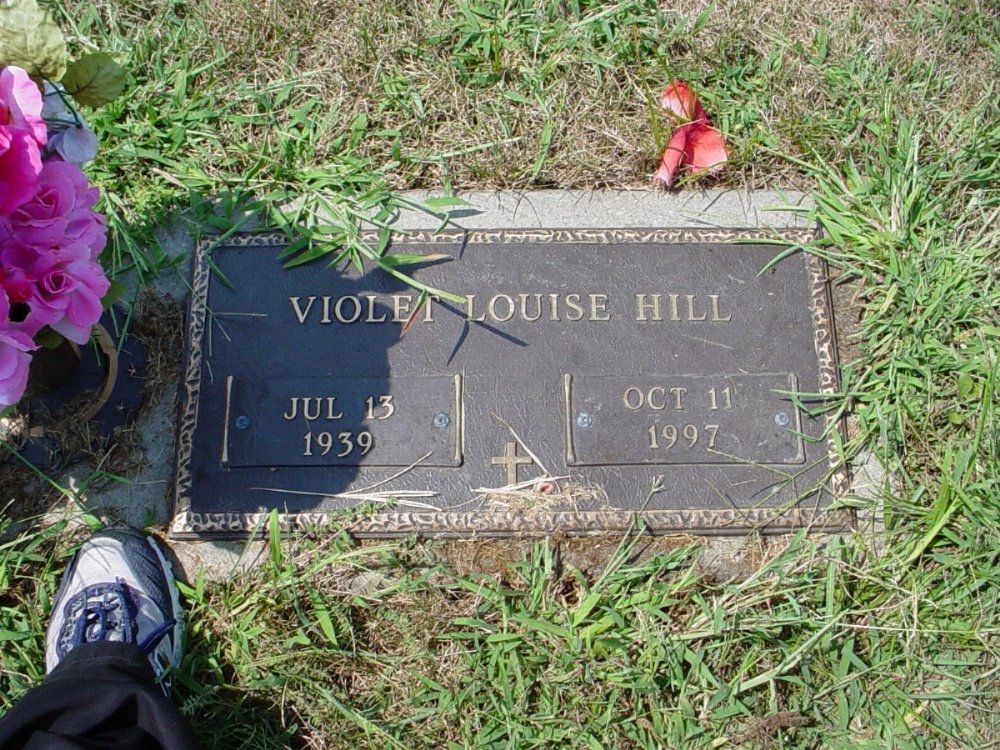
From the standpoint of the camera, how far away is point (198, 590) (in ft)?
6.82

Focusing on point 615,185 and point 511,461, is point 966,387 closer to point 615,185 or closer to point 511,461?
point 615,185

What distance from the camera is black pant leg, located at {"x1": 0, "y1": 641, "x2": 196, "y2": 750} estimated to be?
63.2 inches

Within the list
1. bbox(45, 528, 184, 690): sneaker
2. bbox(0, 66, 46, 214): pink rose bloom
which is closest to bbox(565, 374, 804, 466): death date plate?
bbox(45, 528, 184, 690): sneaker

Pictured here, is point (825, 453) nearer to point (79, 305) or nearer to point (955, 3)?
point (955, 3)

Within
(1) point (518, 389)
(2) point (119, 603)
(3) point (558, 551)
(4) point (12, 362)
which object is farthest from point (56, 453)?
(3) point (558, 551)

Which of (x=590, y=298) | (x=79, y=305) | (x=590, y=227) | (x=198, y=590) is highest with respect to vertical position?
(x=590, y=227)

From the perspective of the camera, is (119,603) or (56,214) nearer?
(56,214)

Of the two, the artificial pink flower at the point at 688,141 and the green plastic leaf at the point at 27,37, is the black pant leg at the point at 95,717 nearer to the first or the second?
the green plastic leaf at the point at 27,37

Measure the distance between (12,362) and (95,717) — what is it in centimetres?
68

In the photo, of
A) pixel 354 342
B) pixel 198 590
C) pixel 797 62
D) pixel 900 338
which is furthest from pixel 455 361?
pixel 797 62

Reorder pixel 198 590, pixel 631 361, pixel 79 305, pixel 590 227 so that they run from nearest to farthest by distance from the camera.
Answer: pixel 79 305 < pixel 198 590 < pixel 631 361 < pixel 590 227

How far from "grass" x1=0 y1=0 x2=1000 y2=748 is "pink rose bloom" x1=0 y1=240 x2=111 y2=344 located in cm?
71

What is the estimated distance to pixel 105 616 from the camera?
2.04 metres

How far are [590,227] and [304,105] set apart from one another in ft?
2.97
